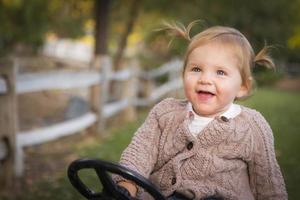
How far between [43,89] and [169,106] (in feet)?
11.6

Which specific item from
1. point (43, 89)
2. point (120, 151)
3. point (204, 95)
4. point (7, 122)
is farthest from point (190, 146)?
point (120, 151)

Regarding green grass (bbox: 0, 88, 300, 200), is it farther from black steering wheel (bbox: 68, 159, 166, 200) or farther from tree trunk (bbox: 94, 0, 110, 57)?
black steering wheel (bbox: 68, 159, 166, 200)

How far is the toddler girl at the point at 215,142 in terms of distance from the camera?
2332 millimetres

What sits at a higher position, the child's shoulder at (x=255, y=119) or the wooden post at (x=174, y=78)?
the child's shoulder at (x=255, y=119)

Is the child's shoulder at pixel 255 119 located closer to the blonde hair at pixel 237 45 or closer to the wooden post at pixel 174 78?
the blonde hair at pixel 237 45

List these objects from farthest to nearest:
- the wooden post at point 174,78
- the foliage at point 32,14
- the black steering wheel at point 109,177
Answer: the wooden post at point 174,78
the foliage at point 32,14
the black steering wheel at point 109,177

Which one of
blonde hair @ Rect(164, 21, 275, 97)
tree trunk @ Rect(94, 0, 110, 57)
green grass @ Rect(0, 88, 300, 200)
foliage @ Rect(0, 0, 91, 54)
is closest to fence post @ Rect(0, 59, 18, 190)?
green grass @ Rect(0, 88, 300, 200)

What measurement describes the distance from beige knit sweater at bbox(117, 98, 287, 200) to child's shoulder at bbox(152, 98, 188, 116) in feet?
0.30

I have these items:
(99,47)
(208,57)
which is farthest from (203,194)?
(99,47)

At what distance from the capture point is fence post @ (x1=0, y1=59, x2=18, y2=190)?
190 inches

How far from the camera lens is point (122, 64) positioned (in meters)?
14.5

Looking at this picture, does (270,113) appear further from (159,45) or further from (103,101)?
(159,45)

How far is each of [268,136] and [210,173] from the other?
1.10 feet

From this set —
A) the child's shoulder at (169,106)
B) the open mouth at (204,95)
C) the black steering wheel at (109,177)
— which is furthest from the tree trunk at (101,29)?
the black steering wheel at (109,177)
